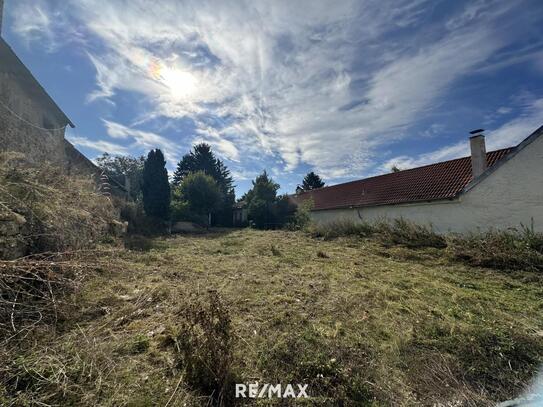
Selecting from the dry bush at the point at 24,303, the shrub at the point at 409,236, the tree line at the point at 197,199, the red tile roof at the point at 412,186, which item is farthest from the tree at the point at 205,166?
the dry bush at the point at 24,303

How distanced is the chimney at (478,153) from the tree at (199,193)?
18001 mm

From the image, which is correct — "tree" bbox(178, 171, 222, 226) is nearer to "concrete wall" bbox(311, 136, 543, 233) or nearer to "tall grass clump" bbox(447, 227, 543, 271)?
"concrete wall" bbox(311, 136, 543, 233)

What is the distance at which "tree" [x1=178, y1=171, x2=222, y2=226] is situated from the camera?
2208cm

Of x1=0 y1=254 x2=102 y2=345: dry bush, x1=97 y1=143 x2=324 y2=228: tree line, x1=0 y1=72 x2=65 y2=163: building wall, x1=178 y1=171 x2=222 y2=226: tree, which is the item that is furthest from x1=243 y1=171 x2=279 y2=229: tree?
x1=0 y1=254 x2=102 y2=345: dry bush

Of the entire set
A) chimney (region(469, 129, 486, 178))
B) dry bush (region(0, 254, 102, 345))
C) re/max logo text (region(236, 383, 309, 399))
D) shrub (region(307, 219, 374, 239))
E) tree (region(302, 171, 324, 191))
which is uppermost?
tree (region(302, 171, 324, 191))

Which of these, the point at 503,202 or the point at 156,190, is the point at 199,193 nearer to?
the point at 156,190

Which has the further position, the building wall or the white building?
the white building

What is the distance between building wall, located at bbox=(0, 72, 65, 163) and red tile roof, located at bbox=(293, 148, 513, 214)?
16080mm

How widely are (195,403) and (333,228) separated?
13788mm

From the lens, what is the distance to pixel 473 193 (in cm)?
1095

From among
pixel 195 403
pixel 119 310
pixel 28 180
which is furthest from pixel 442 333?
pixel 28 180

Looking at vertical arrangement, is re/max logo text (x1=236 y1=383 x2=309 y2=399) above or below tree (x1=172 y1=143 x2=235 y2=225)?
below

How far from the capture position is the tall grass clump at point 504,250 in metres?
7.09

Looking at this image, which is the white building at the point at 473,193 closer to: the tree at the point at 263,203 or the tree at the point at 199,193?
the tree at the point at 263,203
